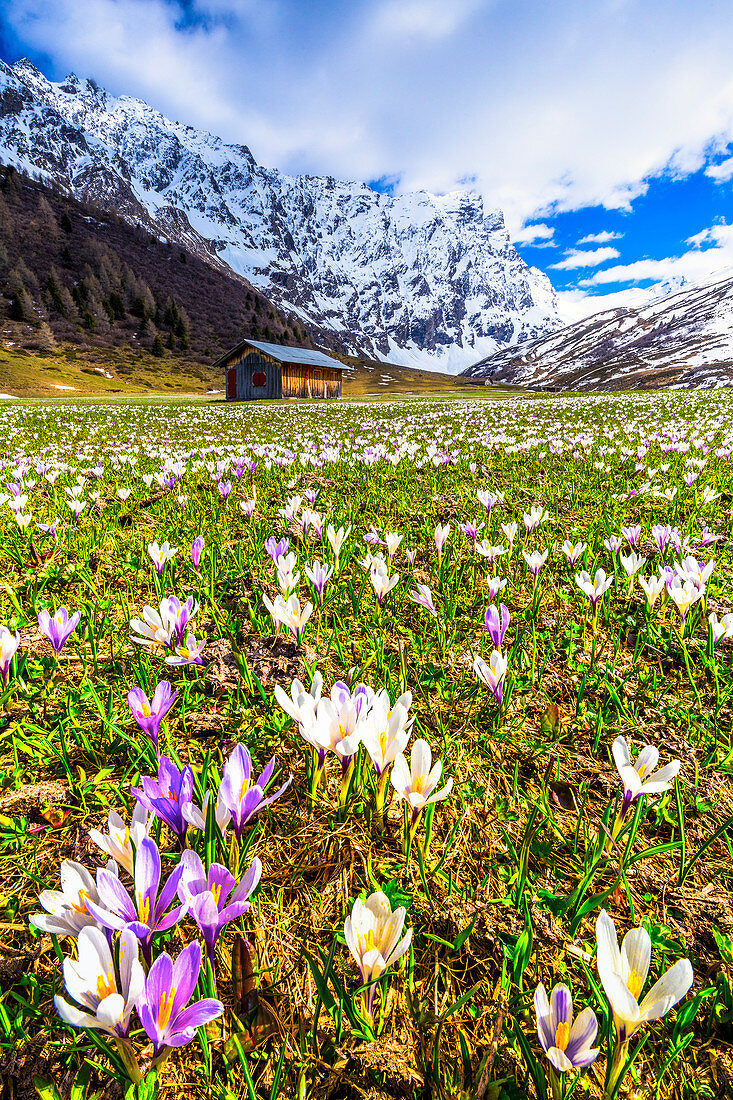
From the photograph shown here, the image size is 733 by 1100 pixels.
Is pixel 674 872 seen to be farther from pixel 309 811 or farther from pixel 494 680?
pixel 309 811

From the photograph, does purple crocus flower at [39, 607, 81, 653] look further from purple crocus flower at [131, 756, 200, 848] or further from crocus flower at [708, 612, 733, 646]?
crocus flower at [708, 612, 733, 646]

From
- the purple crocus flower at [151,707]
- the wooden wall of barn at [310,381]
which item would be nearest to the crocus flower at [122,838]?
the purple crocus flower at [151,707]

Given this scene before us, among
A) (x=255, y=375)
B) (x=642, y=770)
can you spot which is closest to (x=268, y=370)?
(x=255, y=375)

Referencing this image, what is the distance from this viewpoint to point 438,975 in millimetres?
1198

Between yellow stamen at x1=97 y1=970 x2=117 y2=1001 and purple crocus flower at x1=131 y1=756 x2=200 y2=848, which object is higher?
purple crocus flower at x1=131 y1=756 x2=200 y2=848

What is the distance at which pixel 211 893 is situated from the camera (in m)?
1.00

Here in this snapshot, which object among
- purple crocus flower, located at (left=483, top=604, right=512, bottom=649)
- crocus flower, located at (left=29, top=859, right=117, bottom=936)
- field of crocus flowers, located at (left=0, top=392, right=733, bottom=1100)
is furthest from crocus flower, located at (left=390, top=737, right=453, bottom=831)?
purple crocus flower, located at (left=483, top=604, right=512, bottom=649)

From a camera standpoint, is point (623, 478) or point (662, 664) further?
point (623, 478)

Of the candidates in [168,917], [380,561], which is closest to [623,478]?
[380,561]

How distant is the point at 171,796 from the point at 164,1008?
40 cm

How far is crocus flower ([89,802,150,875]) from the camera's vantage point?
106cm

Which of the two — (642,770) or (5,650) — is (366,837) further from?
(5,650)

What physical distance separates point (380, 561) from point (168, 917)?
175cm

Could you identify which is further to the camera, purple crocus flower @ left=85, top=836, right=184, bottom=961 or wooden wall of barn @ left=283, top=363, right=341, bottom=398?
wooden wall of barn @ left=283, top=363, right=341, bottom=398
